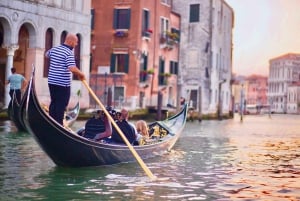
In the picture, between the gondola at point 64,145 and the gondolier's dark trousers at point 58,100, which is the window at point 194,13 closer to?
the gondola at point 64,145

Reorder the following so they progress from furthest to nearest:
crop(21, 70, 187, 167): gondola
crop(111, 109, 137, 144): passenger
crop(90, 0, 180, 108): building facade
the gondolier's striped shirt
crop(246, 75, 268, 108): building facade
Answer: crop(246, 75, 268, 108): building facade, crop(90, 0, 180, 108): building facade, crop(111, 109, 137, 144): passenger, the gondolier's striped shirt, crop(21, 70, 187, 167): gondola

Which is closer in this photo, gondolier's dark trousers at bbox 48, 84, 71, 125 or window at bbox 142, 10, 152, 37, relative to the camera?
gondolier's dark trousers at bbox 48, 84, 71, 125

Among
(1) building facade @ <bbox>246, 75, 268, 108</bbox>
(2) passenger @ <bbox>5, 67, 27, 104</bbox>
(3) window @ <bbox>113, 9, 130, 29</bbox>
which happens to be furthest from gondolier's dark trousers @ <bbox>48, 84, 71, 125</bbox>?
(1) building facade @ <bbox>246, 75, 268, 108</bbox>

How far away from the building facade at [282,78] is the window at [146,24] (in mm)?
60490

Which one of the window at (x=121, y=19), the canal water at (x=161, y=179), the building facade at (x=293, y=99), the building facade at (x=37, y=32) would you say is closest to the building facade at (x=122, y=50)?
the window at (x=121, y=19)

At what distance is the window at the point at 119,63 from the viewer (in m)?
20.2

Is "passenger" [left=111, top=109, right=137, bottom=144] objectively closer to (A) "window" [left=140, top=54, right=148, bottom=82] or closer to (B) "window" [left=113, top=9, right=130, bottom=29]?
(A) "window" [left=140, top=54, right=148, bottom=82]

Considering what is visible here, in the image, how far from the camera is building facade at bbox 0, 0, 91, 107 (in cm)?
1423

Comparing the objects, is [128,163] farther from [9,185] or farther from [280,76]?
[280,76]

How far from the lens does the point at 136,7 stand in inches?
791

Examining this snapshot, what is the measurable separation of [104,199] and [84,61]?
43.4 feet

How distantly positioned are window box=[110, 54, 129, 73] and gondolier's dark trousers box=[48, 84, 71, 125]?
14.8 metres

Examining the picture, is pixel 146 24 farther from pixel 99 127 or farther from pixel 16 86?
pixel 99 127

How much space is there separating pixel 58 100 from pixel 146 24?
15.7m
